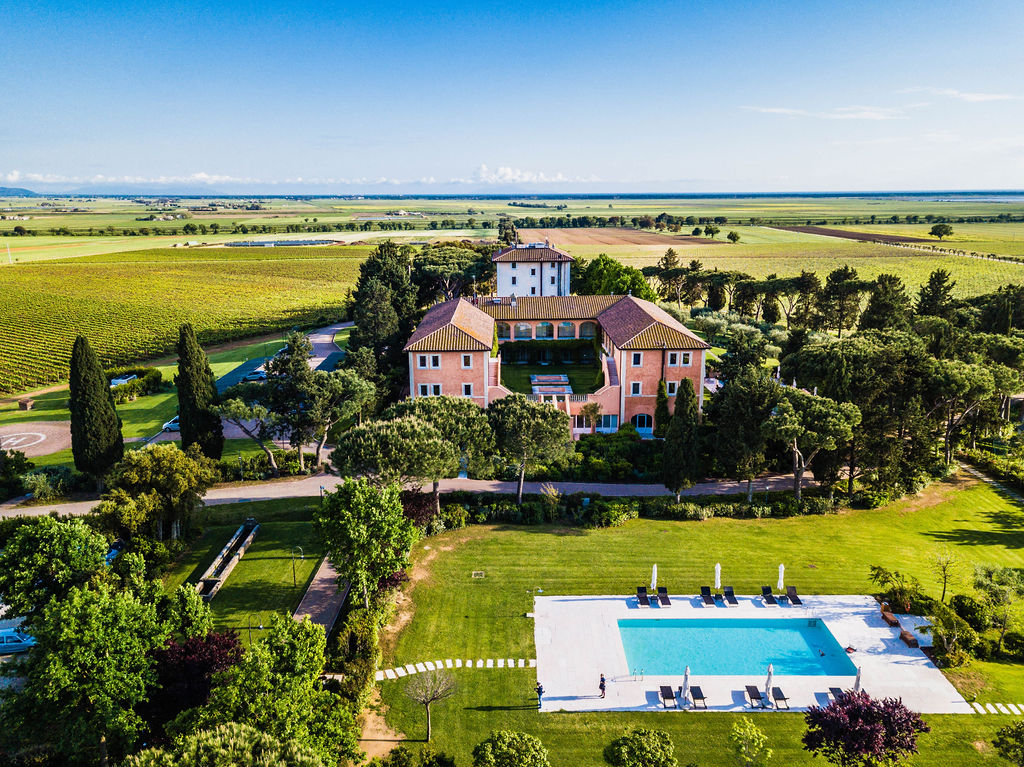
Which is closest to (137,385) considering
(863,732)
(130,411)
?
(130,411)

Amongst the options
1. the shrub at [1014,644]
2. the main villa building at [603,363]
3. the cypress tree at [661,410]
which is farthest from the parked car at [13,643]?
the shrub at [1014,644]

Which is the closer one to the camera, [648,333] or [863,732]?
[863,732]

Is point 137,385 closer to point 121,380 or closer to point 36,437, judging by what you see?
point 121,380

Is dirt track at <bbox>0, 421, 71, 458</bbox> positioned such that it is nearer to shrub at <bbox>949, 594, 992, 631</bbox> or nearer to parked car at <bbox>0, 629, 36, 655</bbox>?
parked car at <bbox>0, 629, 36, 655</bbox>

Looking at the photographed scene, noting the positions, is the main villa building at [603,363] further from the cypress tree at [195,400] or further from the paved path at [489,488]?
the cypress tree at [195,400]

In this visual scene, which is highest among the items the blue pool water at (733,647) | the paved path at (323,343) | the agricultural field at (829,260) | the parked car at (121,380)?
the agricultural field at (829,260)

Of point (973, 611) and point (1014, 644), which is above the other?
point (973, 611)
